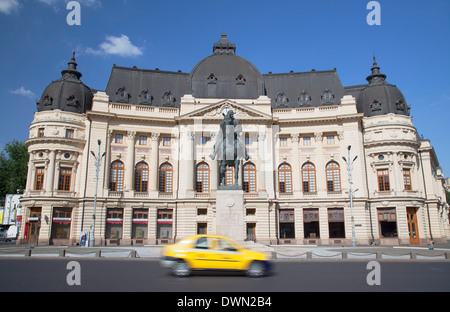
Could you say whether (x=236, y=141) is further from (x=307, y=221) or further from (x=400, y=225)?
(x=400, y=225)

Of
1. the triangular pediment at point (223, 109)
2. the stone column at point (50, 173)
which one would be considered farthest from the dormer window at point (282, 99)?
the stone column at point (50, 173)

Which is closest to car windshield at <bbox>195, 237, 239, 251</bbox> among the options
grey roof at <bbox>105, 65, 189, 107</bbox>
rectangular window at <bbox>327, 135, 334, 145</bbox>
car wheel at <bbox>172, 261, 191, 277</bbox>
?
car wheel at <bbox>172, 261, 191, 277</bbox>

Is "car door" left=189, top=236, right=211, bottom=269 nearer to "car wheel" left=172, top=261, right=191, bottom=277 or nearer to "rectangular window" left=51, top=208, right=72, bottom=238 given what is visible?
"car wheel" left=172, top=261, right=191, bottom=277

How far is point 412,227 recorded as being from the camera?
155 ft

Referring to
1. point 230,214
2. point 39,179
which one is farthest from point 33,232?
point 230,214

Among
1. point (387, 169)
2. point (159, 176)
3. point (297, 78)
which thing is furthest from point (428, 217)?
point (159, 176)

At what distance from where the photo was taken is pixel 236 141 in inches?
1003

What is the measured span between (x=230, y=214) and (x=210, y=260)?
979 centimetres

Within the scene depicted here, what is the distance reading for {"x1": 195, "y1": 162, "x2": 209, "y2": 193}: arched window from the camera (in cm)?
4969

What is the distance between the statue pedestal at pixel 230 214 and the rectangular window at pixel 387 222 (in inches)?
1215

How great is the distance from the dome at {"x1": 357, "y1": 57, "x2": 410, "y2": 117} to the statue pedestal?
34854mm

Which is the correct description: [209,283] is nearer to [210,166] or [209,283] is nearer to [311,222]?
[210,166]
